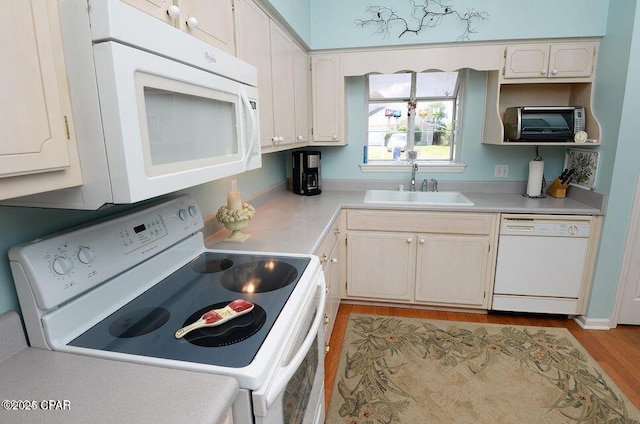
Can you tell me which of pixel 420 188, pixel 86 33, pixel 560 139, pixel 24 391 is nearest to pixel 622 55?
pixel 560 139

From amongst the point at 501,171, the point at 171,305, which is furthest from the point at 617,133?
the point at 171,305

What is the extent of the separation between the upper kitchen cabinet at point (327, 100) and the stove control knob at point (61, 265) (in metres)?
2.18

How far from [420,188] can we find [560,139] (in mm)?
1047

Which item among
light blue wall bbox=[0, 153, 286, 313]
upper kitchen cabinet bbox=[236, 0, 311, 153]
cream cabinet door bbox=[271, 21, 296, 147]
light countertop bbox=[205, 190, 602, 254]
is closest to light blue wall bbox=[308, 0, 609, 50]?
upper kitchen cabinet bbox=[236, 0, 311, 153]

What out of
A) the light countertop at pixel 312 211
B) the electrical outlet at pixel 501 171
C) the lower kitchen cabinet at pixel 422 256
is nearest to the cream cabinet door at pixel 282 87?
the light countertop at pixel 312 211

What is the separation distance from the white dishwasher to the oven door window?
208 centimetres

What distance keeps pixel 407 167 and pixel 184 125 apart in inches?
95.4

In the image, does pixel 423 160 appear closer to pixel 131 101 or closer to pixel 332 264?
pixel 332 264

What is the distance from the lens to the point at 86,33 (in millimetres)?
665

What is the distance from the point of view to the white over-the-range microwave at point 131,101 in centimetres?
67

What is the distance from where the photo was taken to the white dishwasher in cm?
240

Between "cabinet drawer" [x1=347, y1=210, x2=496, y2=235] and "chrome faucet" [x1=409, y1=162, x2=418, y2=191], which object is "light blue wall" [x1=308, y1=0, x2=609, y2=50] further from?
"cabinet drawer" [x1=347, y1=210, x2=496, y2=235]

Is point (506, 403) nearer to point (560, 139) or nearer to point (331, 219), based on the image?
point (331, 219)

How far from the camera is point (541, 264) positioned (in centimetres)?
248
